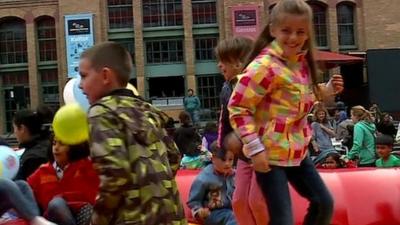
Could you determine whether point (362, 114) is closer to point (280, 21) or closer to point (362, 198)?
point (362, 198)

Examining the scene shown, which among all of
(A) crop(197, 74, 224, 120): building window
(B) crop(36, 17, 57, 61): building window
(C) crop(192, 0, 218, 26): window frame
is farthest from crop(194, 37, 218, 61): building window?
(B) crop(36, 17, 57, 61): building window

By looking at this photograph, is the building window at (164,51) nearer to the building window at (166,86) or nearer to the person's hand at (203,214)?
the building window at (166,86)

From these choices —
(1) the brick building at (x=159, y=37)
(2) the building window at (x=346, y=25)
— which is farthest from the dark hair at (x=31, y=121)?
(2) the building window at (x=346, y=25)

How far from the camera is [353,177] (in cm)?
562

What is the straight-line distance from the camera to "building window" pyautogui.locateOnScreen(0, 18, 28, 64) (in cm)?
3959

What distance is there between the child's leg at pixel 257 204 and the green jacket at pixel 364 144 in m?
6.49

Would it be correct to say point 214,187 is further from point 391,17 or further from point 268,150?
point 391,17

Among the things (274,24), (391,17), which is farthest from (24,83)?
(274,24)

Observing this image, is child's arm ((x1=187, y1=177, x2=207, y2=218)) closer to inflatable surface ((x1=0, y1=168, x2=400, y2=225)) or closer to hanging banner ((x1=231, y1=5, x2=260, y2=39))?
inflatable surface ((x1=0, y1=168, x2=400, y2=225))

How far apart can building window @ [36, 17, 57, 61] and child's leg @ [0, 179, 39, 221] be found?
3586 centimetres

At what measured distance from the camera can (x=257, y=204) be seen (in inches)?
150

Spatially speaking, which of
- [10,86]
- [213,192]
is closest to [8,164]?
[213,192]

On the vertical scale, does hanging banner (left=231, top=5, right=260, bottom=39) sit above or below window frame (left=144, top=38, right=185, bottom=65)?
above

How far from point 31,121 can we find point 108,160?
2.64 m
